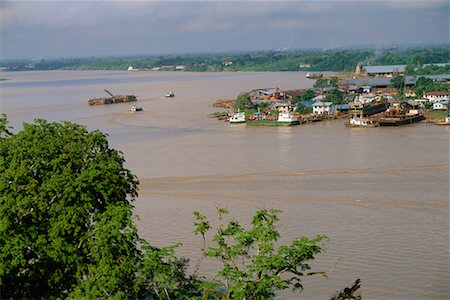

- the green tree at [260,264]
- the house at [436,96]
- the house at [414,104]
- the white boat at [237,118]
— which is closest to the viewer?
the green tree at [260,264]

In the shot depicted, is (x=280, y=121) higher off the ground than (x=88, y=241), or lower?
lower

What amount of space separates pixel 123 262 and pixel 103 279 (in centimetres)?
13

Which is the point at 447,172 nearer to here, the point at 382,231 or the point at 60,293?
the point at 382,231

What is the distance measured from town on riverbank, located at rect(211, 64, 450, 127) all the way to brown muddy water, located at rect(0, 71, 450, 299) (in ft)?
1.32

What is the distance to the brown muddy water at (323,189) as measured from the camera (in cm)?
425

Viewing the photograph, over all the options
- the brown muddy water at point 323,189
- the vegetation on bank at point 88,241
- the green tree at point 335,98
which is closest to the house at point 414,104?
the green tree at point 335,98

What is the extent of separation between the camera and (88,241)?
9.21 feet

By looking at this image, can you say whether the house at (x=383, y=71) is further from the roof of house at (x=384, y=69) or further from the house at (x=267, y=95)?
the house at (x=267, y=95)

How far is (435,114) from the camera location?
1291cm

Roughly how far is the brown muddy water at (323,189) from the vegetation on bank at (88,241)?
4.15 feet

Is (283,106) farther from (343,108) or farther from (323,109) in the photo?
(343,108)

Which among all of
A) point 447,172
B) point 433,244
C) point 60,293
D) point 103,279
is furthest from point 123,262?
point 447,172

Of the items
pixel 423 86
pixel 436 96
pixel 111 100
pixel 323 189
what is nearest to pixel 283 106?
pixel 436 96

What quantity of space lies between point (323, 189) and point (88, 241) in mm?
3868
